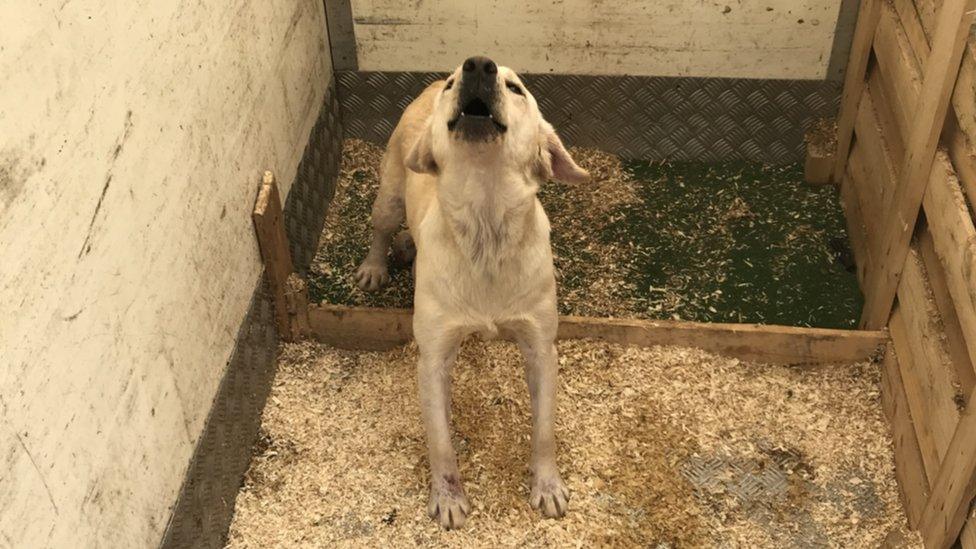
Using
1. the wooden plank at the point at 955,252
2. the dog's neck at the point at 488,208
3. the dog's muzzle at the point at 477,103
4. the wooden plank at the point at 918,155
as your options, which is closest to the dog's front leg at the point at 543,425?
the dog's neck at the point at 488,208

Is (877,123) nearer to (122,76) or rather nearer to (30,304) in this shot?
(122,76)

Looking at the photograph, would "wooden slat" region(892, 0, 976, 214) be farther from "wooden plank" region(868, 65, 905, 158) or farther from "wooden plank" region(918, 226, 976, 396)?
"wooden plank" region(868, 65, 905, 158)

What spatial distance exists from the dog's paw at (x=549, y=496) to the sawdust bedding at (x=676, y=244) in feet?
3.80

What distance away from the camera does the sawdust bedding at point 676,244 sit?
492cm

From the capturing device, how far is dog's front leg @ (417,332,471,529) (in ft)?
12.2

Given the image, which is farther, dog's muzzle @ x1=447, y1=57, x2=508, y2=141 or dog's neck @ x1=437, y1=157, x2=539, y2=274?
dog's neck @ x1=437, y1=157, x2=539, y2=274

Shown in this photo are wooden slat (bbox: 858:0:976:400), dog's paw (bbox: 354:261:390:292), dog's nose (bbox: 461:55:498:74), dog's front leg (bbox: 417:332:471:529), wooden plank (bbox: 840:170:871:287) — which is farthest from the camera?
dog's paw (bbox: 354:261:390:292)

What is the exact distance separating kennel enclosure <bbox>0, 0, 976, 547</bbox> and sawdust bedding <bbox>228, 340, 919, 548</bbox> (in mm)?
120

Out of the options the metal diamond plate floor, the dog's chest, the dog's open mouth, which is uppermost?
the dog's open mouth

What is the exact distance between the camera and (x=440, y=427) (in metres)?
3.81

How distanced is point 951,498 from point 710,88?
297 cm

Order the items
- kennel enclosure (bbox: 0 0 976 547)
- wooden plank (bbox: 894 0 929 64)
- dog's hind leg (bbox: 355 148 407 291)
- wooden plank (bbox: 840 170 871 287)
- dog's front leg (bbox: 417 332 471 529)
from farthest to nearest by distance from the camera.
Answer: wooden plank (bbox: 840 170 871 287)
dog's hind leg (bbox: 355 148 407 291)
wooden plank (bbox: 894 0 929 64)
dog's front leg (bbox: 417 332 471 529)
kennel enclosure (bbox: 0 0 976 547)

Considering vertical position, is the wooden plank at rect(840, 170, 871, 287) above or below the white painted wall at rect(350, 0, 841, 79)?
below

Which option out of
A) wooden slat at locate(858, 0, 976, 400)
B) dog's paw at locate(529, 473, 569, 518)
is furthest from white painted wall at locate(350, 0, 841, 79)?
dog's paw at locate(529, 473, 569, 518)
